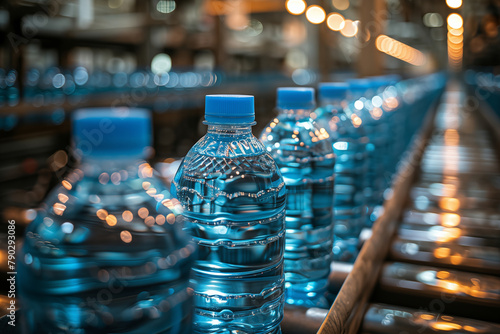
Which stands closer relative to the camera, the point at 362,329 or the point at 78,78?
the point at 362,329

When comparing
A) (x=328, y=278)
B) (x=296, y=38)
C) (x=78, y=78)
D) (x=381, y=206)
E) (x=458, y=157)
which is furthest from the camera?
(x=296, y=38)

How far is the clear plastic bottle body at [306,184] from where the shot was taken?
3.81ft

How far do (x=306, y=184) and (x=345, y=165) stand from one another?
0.38 m

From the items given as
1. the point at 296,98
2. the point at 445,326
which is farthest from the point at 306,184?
the point at 445,326

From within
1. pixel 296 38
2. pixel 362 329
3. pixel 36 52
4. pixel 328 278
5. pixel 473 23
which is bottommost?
pixel 362 329

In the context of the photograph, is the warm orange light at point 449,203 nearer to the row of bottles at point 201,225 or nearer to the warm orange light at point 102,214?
the row of bottles at point 201,225

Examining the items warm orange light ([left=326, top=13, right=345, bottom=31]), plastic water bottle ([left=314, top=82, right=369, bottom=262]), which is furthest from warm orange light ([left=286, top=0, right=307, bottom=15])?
plastic water bottle ([left=314, top=82, right=369, bottom=262])

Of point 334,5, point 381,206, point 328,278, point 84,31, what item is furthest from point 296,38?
point 328,278

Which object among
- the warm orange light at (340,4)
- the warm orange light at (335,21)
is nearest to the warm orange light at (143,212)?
the warm orange light at (335,21)

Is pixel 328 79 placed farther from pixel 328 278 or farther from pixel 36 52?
pixel 328 278

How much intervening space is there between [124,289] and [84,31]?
6.45 meters

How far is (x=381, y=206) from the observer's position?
1992mm

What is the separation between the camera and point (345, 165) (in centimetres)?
156

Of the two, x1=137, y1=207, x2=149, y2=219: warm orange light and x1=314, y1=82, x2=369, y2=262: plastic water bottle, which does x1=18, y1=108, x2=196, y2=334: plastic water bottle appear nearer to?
x1=137, y1=207, x2=149, y2=219: warm orange light
